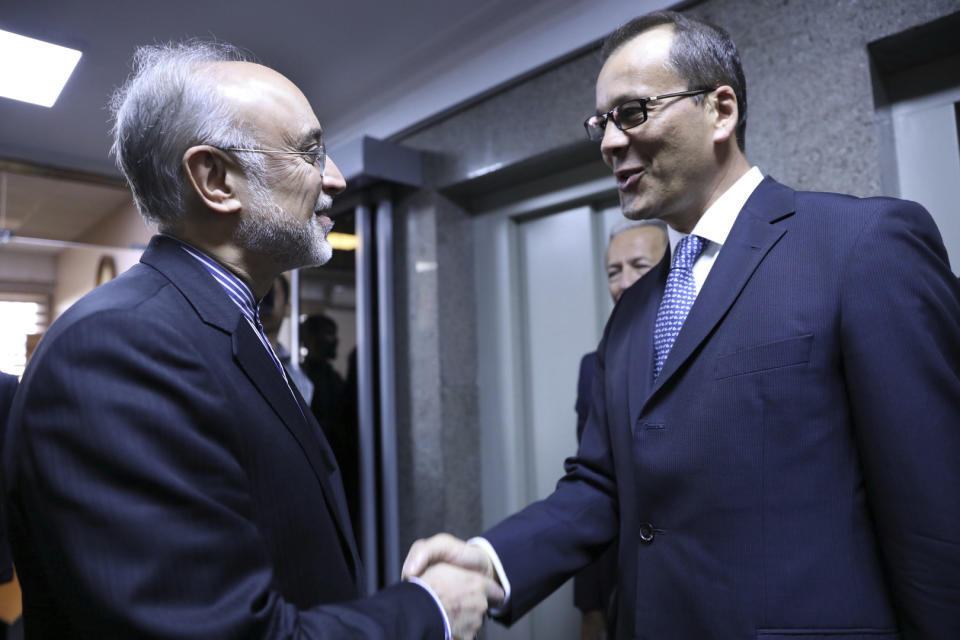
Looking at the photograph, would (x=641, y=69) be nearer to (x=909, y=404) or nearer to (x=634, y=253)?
(x=909, y=404)

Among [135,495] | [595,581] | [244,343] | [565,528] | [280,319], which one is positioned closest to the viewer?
[135,495]

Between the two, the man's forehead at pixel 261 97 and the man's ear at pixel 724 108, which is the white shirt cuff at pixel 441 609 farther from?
the man's ear at pixel 724 108

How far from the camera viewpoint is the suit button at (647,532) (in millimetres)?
1115

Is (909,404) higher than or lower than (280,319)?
lower

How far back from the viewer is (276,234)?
1.21 m

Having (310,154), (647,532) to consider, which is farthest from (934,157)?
(310,154)

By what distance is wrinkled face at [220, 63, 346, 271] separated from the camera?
119 centimetres

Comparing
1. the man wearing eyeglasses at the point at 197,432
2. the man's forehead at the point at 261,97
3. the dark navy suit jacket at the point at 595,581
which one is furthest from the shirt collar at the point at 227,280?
the dark navy suit jacket at the point at 595,581

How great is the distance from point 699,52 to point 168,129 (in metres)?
1.02

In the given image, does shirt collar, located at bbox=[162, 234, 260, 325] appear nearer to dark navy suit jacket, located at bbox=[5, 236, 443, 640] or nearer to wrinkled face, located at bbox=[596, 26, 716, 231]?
dark navy suit jacket, located at bbox=[5, 236, 443, 640]

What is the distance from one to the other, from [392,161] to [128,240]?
277 centimetres

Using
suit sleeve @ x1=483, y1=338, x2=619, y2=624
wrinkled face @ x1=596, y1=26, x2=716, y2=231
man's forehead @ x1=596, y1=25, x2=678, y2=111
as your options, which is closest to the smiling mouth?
wrinkled face @ x1=596, y1=26, x2=716, y2=231

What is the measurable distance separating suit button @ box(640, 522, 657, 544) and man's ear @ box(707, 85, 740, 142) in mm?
747

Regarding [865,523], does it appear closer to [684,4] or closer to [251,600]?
[251,600]
